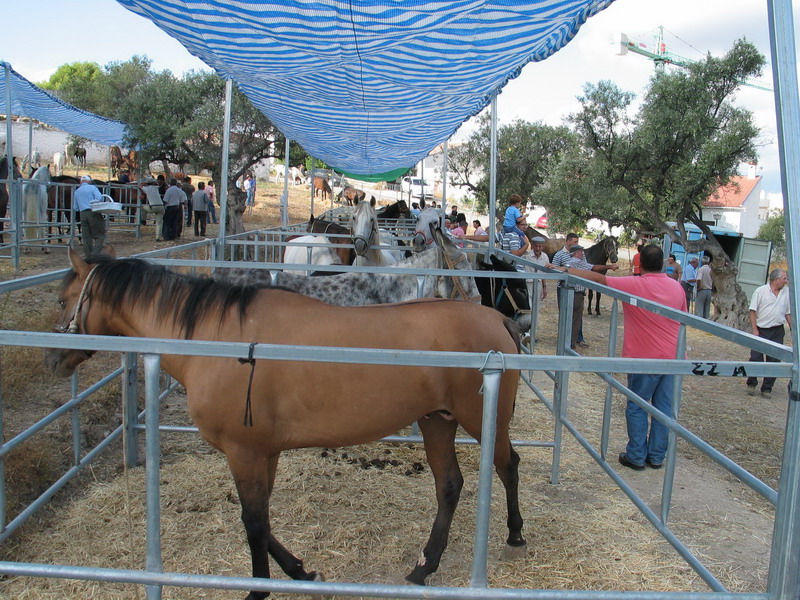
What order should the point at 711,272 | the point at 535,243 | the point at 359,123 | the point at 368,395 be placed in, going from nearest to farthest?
1. the point at 368,395
2. the point at 359,123
3. the point at 535,243
4. the point at 711,272

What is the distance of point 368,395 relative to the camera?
267cm

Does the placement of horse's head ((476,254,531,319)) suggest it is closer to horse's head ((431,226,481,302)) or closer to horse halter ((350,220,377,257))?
horse's head ((431,226,481,302))

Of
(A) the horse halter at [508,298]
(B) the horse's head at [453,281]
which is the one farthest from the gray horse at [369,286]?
(A) the horse halter at [508,298]

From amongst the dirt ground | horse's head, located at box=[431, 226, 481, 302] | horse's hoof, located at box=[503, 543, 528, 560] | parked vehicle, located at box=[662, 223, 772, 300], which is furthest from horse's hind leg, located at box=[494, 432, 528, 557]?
parked vehicle, located at box=[662, 223, 772, 300]

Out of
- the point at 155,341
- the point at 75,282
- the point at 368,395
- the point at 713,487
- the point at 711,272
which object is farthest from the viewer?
the point at 711,272

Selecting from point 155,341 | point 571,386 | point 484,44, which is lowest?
point 571,386

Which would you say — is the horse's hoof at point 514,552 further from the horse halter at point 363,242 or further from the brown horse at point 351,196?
the brown horse at point 351,196

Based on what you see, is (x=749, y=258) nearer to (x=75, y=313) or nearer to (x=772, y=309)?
(x=772, y=309)

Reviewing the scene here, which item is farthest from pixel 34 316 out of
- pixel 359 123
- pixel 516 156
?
pixel 516 156

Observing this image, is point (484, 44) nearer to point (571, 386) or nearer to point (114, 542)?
point (114, 542)

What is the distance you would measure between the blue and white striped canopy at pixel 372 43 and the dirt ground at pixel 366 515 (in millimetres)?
2345

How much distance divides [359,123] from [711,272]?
11835 mm

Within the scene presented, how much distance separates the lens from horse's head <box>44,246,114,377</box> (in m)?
2.89

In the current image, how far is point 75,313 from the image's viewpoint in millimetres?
2893
